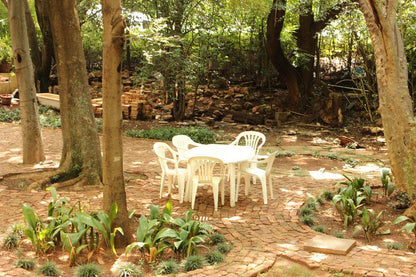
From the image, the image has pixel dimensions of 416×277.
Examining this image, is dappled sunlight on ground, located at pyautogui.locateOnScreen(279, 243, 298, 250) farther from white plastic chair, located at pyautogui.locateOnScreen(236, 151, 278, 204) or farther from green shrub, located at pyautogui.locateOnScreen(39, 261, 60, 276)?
green shrub, located at pyautogui.locateOnScreen(39, 261, 60, 276)

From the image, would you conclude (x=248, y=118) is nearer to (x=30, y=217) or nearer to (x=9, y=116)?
(x=9, y=116)

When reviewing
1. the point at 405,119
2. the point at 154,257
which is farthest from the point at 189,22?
the point at 154,257

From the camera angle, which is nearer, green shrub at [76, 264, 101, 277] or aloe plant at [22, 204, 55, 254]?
green shrub at [76, 264, 101, 277]

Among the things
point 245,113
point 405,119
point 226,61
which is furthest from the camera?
point 226,61

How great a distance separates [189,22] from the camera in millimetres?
13359

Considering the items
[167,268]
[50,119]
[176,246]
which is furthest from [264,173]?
[50,119]

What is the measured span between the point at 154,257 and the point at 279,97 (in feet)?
43.2

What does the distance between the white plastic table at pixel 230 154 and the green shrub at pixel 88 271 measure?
8.30 ft

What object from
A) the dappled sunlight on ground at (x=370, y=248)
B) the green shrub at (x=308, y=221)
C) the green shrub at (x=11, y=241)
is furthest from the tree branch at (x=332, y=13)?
the green shrub at (x=11, y=241)

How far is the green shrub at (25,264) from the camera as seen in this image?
3.92m

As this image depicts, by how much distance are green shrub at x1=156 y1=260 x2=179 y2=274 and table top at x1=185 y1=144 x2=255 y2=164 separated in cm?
218

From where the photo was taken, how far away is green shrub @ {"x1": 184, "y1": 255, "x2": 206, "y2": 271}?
4043mm

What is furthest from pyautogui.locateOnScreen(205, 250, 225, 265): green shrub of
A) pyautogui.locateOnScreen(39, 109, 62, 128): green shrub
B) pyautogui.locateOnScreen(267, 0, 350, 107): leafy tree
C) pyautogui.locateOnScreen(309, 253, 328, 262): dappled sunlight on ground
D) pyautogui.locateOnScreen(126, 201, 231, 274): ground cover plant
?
pyautogui.locateOnScreen(267, 0, 350, 107): leafy tree

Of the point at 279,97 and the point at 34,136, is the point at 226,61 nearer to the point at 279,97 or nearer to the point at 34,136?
the point at 279,97
